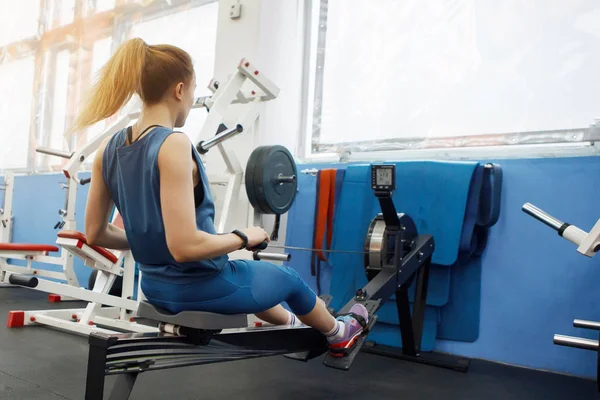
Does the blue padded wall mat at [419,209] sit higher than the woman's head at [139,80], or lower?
lower

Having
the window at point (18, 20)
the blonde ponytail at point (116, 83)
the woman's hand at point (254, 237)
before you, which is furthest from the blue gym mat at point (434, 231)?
the window at point (18, 20)

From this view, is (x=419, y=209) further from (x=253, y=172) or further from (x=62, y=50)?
(x=62, y=50)

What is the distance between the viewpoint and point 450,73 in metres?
3.25

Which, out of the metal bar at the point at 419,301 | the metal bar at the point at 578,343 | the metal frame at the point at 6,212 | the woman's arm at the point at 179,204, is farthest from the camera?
the metal frame at the point at 6,212

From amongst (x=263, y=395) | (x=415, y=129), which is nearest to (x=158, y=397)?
(x=263, y=395)

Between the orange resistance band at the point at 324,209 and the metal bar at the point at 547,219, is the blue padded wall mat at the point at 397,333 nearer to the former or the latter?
the orange resistance band at the point at 324,209

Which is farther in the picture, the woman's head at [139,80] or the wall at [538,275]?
the wall at [538,275]

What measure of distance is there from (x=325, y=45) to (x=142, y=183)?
9.27ft

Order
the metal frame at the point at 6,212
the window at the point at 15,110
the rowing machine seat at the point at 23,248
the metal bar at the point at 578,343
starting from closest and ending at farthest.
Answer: the metal bar at the point at 578,343
the rowing machine seat at the point at 23,248
the metal frame at the point at 6,212
the window at the point at 15,110

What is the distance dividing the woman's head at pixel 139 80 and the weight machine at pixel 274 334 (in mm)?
561

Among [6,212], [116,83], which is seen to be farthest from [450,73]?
[6,212]

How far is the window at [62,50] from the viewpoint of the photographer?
4793 mm

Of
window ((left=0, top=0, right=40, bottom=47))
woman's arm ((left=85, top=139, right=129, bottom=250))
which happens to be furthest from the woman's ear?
window ((left=0, top=0, right=40, bottom=47))

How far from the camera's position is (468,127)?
3.14 meters
